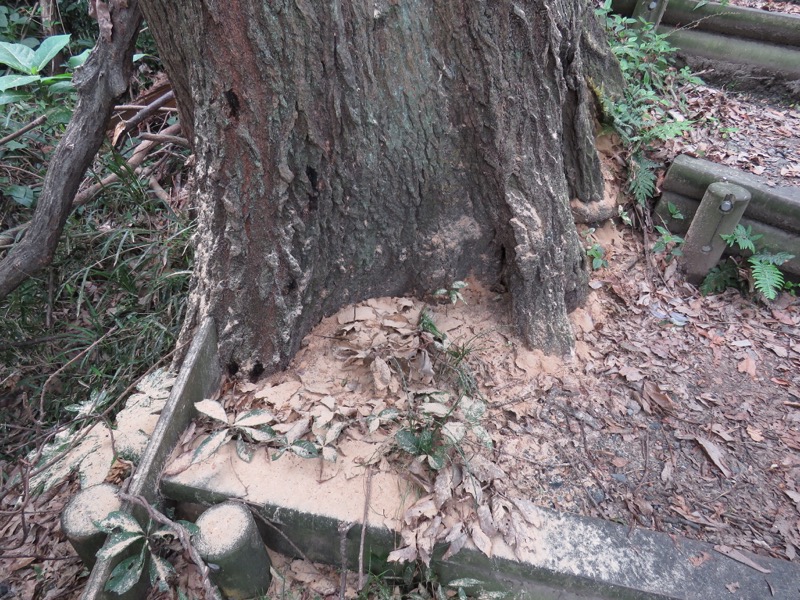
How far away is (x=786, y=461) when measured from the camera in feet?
7.13

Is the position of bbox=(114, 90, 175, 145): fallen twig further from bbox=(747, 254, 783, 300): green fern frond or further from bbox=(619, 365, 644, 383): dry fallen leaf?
bbox=(747, 254, 783, 300): green fern frond

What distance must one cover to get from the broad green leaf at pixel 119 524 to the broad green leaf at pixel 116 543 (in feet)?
0.04

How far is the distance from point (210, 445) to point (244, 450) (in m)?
0.12

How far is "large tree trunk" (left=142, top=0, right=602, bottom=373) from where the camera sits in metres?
1.62

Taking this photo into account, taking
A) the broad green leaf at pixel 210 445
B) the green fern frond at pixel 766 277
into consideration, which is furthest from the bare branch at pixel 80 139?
the green fern frond at pixel 766 277

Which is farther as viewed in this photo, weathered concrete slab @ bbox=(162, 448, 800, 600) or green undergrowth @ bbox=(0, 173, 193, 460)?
green undergrowth @ bbox=(0, 173, 193, 460)

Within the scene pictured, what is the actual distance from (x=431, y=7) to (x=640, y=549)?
205 cm

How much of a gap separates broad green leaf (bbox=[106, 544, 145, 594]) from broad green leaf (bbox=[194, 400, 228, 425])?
1.55ft

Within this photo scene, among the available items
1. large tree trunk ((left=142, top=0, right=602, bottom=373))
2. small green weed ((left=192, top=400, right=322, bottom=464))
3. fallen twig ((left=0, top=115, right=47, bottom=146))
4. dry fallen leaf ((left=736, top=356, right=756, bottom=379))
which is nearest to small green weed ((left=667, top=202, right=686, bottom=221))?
dry fallen leaf ((left=736, top=356, right=756, bottom=379))

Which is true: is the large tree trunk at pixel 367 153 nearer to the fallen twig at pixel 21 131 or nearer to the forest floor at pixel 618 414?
the forest floor at pixel 618 414

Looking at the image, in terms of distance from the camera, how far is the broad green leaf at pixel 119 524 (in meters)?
1.56

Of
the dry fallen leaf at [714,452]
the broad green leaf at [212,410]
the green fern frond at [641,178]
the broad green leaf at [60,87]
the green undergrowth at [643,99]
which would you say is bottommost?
the dry fallen leaf at [714,452]

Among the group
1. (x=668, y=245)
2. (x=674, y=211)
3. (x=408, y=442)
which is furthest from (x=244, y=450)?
(x=674, y=211)

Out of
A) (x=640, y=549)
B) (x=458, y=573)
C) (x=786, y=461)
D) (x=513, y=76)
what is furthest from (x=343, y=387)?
(x=786, y=461)
